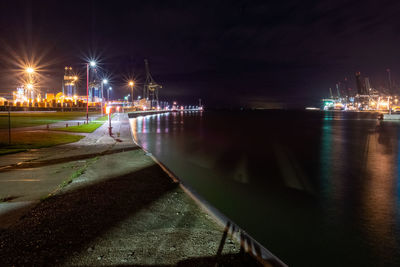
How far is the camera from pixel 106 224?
569 cm

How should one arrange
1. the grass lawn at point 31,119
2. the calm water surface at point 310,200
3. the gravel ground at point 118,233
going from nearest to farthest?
the gravel ground at point 118,233 < the calm water surface at point 310,200 < the grass lawn at point 31,119

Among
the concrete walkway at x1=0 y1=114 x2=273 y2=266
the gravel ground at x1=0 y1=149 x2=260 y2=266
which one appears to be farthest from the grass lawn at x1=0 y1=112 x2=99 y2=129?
the gravel ground at x1=0 y1=149 x2=260 y2=266

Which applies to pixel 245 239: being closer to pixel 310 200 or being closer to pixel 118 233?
pixel 118 233

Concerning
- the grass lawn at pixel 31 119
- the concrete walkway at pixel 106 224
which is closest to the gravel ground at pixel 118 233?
the concrete walkway at pixel 106 224

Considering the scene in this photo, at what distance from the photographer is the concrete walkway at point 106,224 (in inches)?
177

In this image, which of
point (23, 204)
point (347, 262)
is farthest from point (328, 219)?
point (23, 204)

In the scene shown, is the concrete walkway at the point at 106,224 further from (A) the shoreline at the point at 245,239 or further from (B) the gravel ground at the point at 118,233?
(A) the shoreline at the point at 245,239

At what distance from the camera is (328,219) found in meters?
8.35

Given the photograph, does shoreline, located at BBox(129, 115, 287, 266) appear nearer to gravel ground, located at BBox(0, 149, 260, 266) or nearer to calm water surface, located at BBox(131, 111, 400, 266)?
gravel ground, located at BBox(0, 149, 260, 266)

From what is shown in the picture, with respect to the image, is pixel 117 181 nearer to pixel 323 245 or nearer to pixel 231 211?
pixel 231 211

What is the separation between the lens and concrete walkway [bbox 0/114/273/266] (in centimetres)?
450

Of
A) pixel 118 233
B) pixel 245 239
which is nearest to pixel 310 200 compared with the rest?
pixel 245 239

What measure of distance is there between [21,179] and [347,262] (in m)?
9.10

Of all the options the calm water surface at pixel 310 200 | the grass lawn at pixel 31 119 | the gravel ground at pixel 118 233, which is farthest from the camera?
the grass lawn at pixel 31 119
